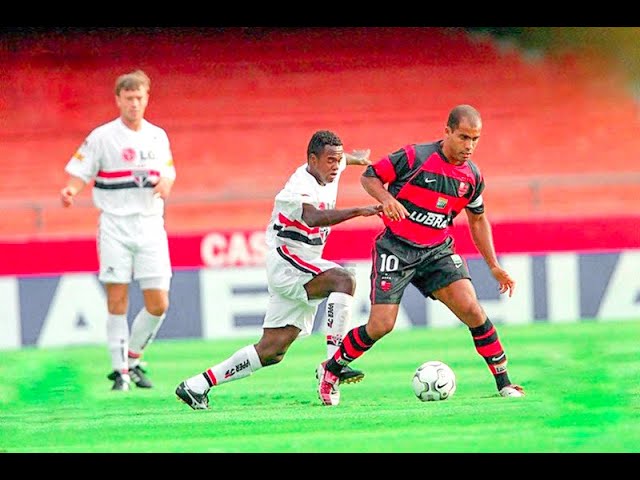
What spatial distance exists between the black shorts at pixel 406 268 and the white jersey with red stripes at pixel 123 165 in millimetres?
1817

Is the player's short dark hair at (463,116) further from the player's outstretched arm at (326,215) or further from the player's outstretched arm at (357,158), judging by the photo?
the player's outstretched arm at (357,158)

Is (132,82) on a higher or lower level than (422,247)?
higher

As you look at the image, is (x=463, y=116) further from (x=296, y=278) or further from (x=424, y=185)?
(x=296, y=278)

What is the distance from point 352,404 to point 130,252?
1848 millimetres

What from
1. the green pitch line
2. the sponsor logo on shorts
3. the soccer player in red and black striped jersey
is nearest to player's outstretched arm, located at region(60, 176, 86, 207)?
the green pitch line

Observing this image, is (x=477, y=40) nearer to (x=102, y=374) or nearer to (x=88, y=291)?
(x=88, y=291)

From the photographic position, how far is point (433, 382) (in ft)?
21.3

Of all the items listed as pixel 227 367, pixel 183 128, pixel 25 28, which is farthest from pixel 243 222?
pixel 227 367

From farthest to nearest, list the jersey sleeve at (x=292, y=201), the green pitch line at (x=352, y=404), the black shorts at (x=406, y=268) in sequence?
1. the black shorts at (x=406, y=268)
2. the jersey sleeve at (x=292, y=201)
3. the green pitch line at (x=352, y=404)

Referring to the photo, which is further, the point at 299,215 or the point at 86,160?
the point at 86,160

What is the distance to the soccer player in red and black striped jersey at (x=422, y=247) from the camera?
6.27 meters

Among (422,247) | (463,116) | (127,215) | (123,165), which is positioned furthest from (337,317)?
(123,165)

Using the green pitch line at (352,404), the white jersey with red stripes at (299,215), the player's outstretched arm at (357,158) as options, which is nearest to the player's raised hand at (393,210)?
the white jersey with red stripes at (299,215)

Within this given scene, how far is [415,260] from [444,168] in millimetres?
499
